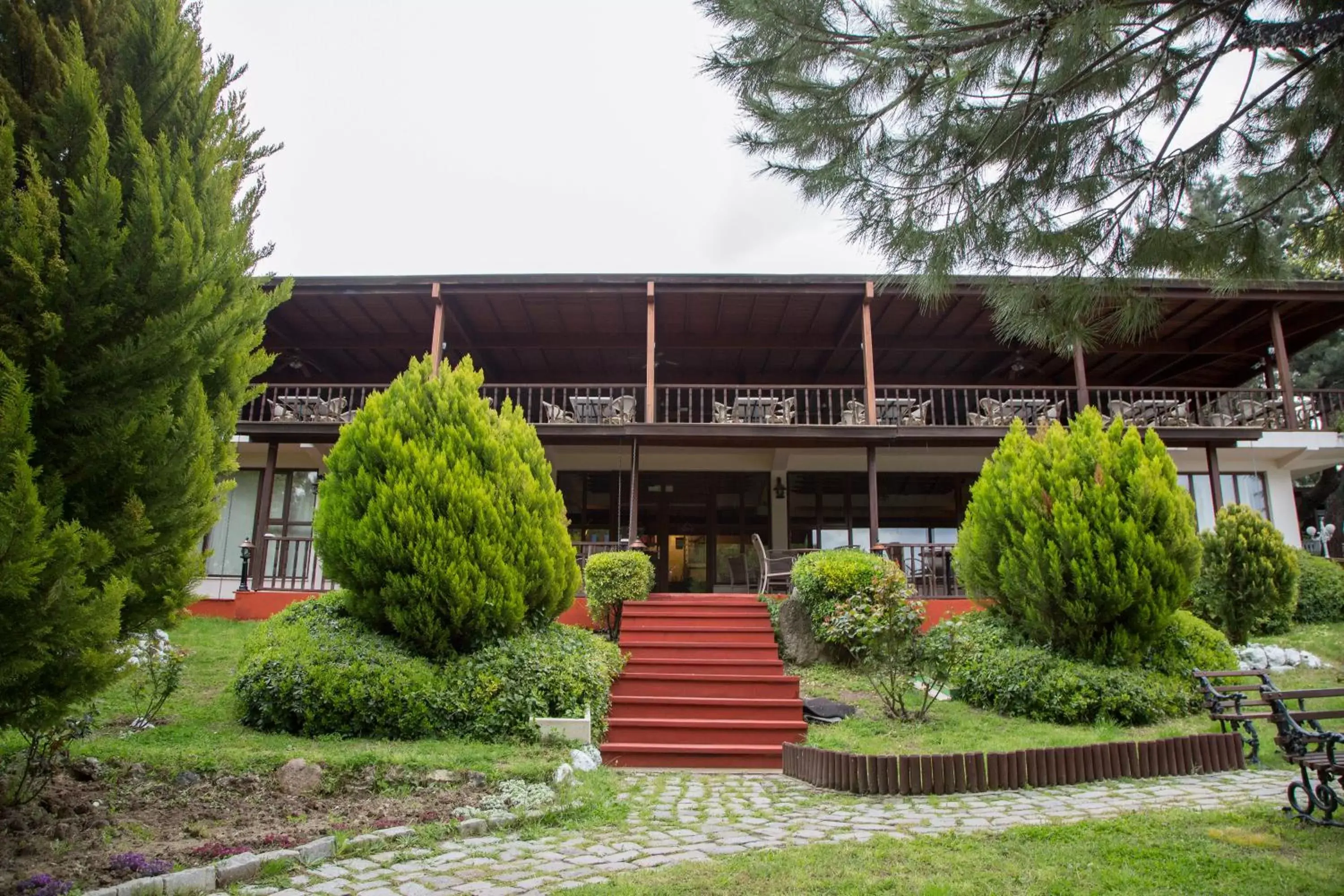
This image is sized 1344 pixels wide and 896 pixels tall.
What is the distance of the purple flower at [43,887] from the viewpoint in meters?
3.24

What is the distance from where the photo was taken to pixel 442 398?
8148 millimetres

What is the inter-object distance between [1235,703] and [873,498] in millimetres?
6530

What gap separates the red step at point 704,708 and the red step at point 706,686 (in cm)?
24

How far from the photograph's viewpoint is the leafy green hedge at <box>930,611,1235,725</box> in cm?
753

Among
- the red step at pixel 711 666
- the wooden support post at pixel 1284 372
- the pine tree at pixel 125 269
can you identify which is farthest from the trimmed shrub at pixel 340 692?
the wooden support post at pixel 1284 372

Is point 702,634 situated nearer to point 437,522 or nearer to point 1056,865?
point 437,522

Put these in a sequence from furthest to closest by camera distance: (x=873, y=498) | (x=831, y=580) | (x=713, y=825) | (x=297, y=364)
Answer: (x=297, y=364), (x=873, y=498), (x=831, y=580), (x=713, y=825)

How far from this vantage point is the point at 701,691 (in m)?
8.62

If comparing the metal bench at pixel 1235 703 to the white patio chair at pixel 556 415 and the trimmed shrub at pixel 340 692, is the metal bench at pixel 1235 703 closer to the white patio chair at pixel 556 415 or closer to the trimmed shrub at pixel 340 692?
the trimmed shrub at pixel 340 692

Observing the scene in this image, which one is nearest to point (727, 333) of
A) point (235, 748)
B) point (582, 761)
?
point (582, 761)

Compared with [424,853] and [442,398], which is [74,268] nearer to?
[424,853]

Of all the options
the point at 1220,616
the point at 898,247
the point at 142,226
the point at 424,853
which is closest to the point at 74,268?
the point at 142,226

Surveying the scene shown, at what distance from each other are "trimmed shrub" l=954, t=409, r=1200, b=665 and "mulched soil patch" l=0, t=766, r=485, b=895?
5.77 metres

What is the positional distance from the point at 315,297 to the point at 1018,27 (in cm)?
1265
